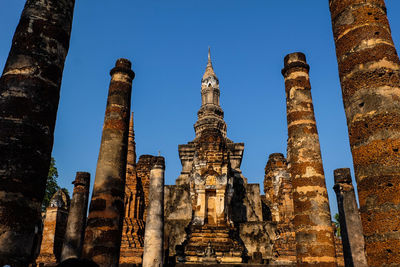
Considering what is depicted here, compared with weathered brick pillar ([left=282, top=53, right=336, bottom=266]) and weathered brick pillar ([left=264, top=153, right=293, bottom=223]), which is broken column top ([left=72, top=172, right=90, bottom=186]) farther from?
weathered brick pillar ([left=264, top=153, right=293, bottom=223])

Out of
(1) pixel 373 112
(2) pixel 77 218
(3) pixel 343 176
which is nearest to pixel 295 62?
(3) pixel 343 176

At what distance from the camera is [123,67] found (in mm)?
11352

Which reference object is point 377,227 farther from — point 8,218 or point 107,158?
point 107,158

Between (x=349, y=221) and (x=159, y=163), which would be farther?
(x=159, y=163)

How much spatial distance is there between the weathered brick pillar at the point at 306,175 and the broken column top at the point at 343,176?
4.40 m

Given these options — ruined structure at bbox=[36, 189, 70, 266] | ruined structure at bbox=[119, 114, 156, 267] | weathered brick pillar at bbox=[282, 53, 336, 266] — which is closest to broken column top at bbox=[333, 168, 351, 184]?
weathered brick pillar at bbox=[282, 53, 336, 266]

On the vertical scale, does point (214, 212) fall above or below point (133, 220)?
above

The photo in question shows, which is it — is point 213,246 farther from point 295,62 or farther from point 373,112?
point 373,112

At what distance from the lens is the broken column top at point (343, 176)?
14516 millimetres

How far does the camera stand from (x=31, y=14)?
539cm

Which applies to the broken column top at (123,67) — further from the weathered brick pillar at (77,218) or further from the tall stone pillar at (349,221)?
the tall stone pillar at (349,221)

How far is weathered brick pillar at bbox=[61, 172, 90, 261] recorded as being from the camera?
1368 centimetres

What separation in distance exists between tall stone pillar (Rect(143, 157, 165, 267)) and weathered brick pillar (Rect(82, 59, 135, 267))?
139 inches

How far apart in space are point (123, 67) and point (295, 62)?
565cm
